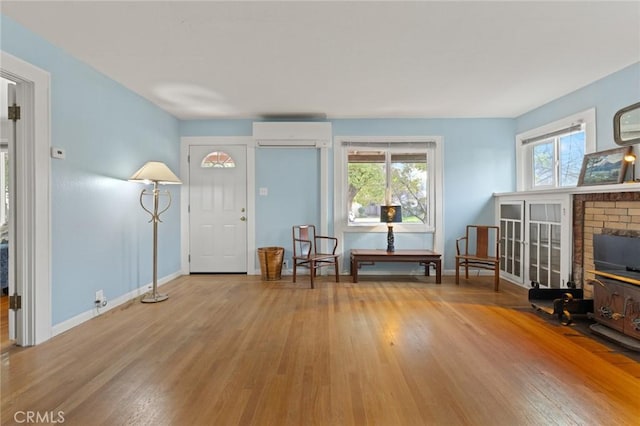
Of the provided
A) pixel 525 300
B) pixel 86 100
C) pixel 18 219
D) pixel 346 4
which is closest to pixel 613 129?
pixel 525 300

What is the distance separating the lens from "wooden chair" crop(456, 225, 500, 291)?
13.2 feet

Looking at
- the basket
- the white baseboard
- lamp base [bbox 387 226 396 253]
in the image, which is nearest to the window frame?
lamp base [bbox 387 226 396 253]

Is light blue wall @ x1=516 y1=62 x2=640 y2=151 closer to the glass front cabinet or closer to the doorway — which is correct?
the glass front cabinet

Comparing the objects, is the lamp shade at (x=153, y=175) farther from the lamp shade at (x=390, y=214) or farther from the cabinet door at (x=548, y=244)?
the cabinet door at (x=548, y=244)

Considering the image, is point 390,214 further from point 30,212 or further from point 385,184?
point 30,212

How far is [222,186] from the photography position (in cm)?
485

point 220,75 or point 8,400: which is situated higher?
point 220,75

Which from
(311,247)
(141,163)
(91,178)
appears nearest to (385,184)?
(311,247)

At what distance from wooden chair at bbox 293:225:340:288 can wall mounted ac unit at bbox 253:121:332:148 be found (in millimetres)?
1307

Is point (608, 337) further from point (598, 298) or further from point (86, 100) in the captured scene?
point (86, 100)

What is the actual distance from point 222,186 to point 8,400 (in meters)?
3.46

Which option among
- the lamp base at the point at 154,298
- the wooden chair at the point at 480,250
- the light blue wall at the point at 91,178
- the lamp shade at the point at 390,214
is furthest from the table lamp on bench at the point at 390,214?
the light blue wall at the point at 91,178

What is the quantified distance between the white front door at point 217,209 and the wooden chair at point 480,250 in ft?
10.5

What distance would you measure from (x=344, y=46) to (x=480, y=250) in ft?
10.9
